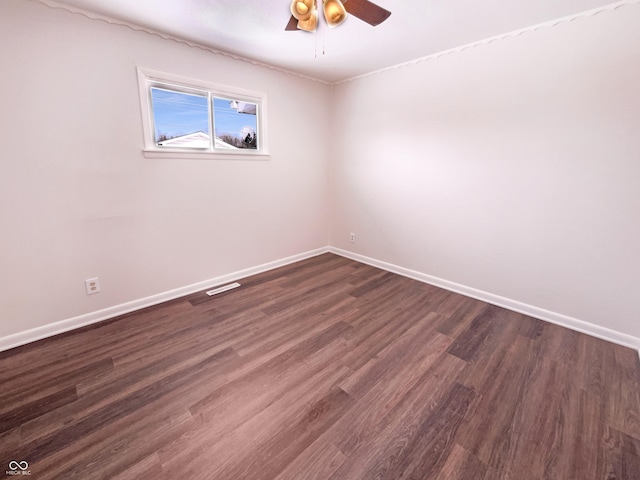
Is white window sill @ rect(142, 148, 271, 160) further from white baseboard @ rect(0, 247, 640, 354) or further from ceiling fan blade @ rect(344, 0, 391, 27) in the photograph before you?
ceiling fan blade @ rect(344, 0, 391, 27)

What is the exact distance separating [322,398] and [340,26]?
2.77 metres

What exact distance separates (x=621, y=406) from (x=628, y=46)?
2365 mm

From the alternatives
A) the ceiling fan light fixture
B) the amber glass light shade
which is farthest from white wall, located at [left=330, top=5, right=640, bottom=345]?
the ceiling fan light fixture

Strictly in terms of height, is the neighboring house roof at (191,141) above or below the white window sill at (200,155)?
above

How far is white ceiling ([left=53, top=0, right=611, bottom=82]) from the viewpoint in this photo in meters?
2.00

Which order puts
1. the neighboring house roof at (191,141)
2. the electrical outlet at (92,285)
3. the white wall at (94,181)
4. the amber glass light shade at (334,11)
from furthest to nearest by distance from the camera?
the neighboring house roof at (191,141), the electrical outlet at (92,285), the white wall at (94,181), the amber glass light shade at (334,11)

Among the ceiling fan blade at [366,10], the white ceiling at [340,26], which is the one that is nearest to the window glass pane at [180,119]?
the white ceiling at [340,26]

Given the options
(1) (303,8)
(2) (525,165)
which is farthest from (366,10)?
(2) (525,165)

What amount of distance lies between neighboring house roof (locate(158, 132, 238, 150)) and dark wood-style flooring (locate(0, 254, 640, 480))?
5.23 ft

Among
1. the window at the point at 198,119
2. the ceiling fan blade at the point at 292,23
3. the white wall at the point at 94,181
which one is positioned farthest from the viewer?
the window at the point at 198,119

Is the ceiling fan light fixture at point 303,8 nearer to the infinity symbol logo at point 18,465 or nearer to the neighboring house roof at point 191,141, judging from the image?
the neighboring house roof at point 191,141

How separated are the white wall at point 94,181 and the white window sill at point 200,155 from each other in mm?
59

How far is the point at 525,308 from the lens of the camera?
2.63 m

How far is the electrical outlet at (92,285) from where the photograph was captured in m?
→ 2.38
